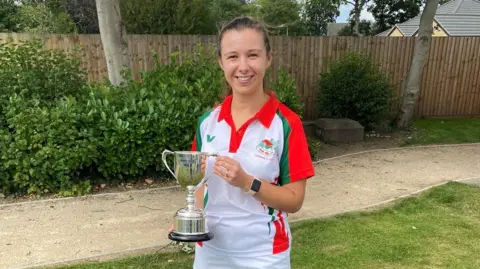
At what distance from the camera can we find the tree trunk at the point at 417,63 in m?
9.91

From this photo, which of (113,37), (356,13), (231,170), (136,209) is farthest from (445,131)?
(356,13)

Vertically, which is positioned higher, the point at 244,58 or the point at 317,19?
the point at 317,19

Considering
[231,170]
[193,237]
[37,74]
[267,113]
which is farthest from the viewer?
[37,74]

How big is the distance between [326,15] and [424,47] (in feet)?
178

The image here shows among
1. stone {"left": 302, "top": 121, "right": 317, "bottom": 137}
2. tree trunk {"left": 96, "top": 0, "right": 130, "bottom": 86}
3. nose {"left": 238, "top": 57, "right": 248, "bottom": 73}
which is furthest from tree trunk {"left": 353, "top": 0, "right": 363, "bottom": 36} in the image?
nose {"left": 238, "top": 57, "right": 248, "bottom": 73}

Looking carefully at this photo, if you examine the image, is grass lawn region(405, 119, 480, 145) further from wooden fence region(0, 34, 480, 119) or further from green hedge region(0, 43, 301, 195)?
green hedge region(0, 43, 301, 195)

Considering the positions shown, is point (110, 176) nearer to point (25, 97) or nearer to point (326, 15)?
point (25, 97)

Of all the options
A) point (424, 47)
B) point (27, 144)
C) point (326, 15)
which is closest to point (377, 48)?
point (424, 47)

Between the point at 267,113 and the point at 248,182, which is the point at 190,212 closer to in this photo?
the point at 248,182

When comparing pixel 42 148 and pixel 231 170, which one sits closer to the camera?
pixel 231 170

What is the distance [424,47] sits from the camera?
10.2 meters

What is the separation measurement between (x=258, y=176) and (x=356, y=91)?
8549mm

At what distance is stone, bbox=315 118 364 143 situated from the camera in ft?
30.9

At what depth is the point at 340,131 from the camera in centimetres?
→ 941
